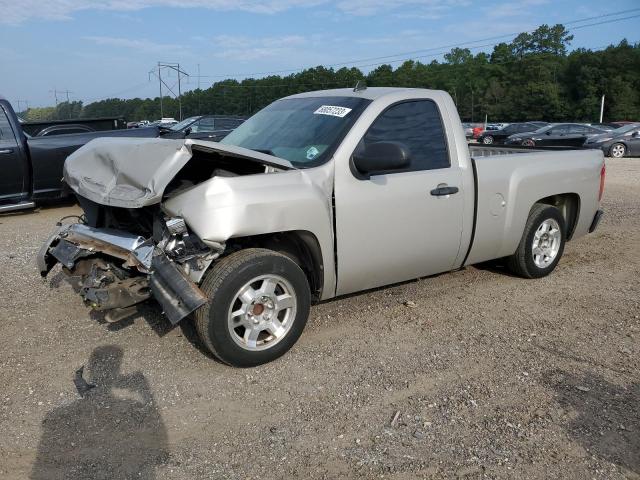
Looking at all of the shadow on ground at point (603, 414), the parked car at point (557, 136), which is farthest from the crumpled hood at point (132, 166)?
the parked car at point (557, 136)

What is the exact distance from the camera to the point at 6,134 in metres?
9.09

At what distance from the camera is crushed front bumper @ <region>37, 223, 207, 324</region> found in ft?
11.5

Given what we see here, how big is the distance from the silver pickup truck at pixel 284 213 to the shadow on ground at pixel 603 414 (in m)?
1.52

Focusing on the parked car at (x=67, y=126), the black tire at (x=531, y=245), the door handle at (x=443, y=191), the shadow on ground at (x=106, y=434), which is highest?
the parked car at (x=67, y=126)

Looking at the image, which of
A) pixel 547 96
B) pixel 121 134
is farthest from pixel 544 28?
pixel 121 134

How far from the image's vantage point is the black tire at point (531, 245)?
561 centimetres

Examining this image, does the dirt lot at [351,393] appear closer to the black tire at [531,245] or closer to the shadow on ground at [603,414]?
the shadow on ground at [603,414]

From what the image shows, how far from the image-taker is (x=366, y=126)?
435 centimetres

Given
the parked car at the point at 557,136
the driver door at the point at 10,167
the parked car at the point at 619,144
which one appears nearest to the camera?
the driver door at the point at 10,167

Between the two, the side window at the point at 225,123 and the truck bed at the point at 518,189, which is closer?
the truck bed at the point at 518,189

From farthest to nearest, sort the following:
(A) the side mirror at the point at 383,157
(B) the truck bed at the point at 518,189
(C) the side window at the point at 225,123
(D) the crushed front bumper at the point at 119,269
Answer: (C) the side window at the point at 225,123 < (B) the truck bed at the point at 518,189 < (A) the side mirror at the point at 383,157 < (D) the crushed front bumper at the point at 119,269

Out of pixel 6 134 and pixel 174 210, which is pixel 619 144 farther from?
pixel 174 210

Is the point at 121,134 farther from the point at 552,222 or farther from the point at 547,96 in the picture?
the point at 547,96

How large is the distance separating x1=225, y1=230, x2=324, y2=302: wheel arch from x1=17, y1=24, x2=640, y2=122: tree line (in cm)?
5878
